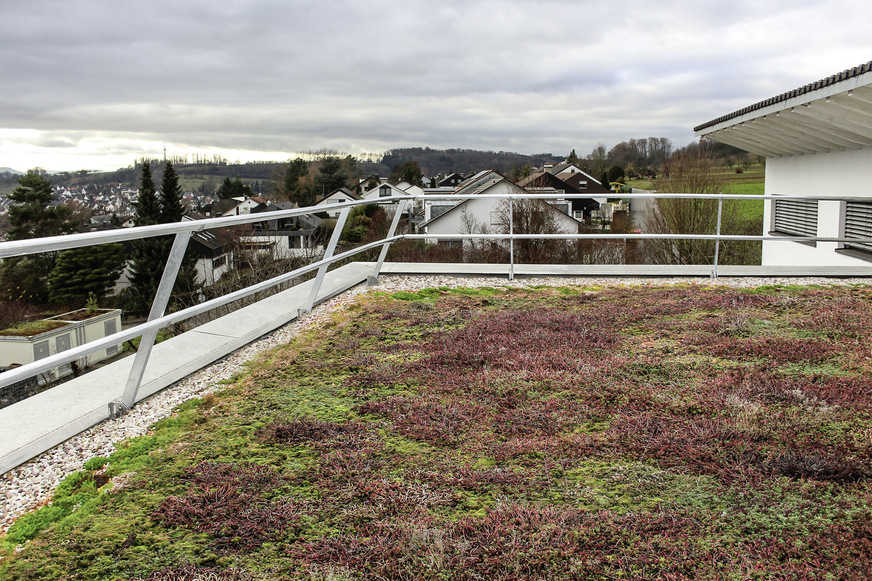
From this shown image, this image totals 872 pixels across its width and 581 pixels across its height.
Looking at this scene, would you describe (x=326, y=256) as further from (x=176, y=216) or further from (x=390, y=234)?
(x=176, y=216)

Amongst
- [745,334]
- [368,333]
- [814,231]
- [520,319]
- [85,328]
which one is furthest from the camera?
[814,231]

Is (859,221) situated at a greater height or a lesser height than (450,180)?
lesser

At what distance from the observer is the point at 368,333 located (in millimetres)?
5133

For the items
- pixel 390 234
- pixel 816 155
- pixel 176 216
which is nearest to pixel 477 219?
pixel 176 216

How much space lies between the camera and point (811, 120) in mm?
10789

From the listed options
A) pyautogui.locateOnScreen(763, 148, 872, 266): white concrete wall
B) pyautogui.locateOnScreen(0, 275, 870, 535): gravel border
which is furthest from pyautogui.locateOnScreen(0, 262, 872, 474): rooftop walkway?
pyautogui.locateOnScreen(763, 148, 872, 266): white concrete wall

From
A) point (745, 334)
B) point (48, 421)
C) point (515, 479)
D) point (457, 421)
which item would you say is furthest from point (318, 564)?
point (745, 334)

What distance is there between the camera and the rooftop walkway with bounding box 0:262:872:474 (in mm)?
3176

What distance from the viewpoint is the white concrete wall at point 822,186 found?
11289 mm

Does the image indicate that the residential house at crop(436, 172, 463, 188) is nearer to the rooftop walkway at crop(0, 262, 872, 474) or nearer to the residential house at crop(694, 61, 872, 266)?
the residential house at crop(694, 61, 872, 266)

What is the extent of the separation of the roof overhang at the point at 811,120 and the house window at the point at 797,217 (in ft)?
4.09

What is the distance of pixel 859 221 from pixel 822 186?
5.90ft

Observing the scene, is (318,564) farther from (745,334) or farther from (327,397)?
(745,334)

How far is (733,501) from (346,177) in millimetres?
87460
